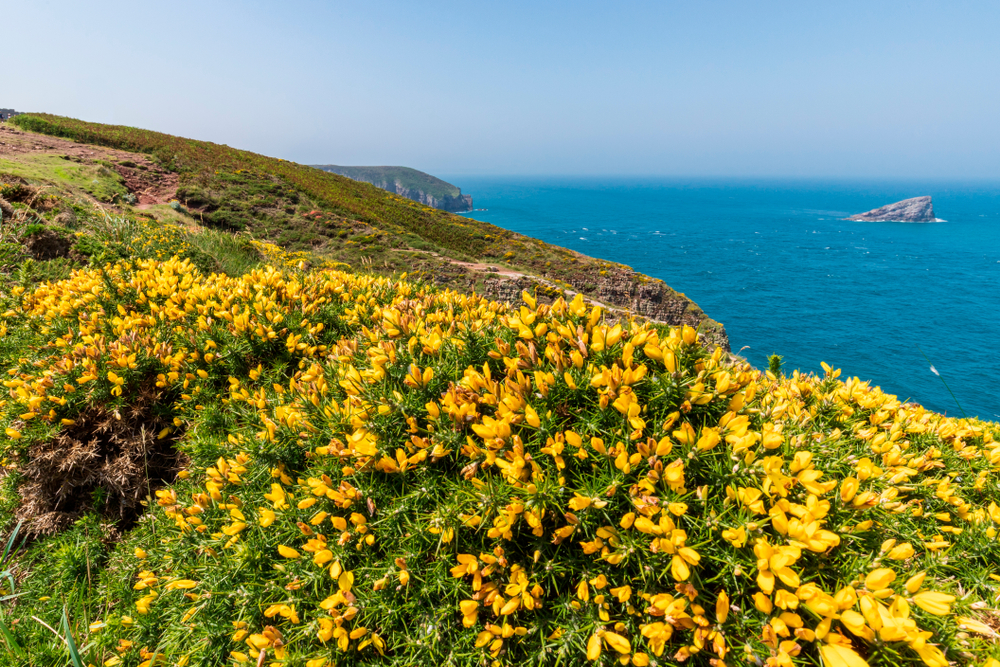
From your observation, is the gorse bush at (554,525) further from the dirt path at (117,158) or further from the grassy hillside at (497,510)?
the dirt path at (117,158)

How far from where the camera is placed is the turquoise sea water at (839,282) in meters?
35.9

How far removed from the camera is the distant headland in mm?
171375

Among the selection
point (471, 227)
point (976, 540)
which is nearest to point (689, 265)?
point (471, 227)

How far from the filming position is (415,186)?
178500mm

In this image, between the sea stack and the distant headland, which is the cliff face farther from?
the sea stack

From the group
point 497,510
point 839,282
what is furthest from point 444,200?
point 497,510

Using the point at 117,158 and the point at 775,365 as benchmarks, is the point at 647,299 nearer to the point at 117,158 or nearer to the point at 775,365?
the point at 775,365

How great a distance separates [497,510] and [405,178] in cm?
20217

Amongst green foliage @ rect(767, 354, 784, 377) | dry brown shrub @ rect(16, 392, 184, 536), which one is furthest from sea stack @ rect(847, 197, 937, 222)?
dry brown shrub @ rect(16, 392, 184, 536)

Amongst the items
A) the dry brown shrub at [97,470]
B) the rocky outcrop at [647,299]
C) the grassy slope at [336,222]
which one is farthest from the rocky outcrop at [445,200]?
the dry brown shrub at [97,470]

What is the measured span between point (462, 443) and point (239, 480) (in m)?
1.50

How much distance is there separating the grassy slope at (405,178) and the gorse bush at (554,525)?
181 meters

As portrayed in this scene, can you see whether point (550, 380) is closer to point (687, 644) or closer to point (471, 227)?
point (687, 644)

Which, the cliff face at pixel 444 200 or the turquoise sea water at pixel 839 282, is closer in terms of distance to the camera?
the turquoise sea water at pixel 839 282
